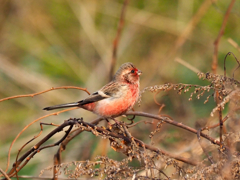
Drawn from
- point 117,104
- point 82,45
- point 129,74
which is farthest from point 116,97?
point 82,45

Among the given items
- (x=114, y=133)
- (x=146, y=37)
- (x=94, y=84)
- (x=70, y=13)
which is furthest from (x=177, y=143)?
(x=70, y=13)

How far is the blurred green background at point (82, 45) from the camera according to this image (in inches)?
309

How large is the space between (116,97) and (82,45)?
5.02 m

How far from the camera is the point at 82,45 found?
30.6ft

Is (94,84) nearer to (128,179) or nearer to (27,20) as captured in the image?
(27,20)

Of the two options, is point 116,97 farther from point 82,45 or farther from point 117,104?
point 82,45

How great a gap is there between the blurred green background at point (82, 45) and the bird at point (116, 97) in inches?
80.2

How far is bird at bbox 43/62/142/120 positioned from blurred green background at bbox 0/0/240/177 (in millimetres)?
2038

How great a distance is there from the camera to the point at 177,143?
455cm

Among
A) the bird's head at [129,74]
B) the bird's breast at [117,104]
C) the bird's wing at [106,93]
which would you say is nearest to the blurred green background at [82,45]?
the bird's head at [129,74]

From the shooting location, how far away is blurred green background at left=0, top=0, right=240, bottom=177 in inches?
309

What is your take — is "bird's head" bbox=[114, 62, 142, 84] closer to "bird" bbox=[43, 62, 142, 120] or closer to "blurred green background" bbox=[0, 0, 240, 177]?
"bird" bbox=[43, 62, 142, 120]

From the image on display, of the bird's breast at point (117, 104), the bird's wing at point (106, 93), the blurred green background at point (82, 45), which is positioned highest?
the blurred green background at point (82, 45)

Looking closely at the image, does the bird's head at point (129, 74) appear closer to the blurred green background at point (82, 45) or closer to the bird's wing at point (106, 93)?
the bird's wing at point (106, 93)
